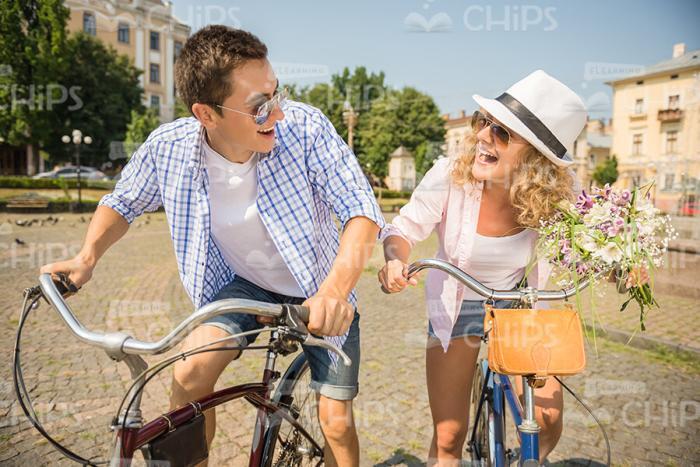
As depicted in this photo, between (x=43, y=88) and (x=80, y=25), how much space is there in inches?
700

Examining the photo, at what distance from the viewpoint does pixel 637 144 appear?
49.0 meters

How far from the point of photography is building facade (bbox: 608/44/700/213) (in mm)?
44281

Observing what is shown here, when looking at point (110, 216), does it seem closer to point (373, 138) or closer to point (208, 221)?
point (208, 221)

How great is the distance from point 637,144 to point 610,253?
54770 mm

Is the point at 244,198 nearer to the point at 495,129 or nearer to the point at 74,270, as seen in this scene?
the point at 74,270

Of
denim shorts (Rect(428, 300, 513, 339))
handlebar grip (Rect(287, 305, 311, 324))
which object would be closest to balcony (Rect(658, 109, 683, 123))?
denim shorts (Rect(428, 300, 513, 339))

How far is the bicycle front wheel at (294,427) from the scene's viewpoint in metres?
1.98

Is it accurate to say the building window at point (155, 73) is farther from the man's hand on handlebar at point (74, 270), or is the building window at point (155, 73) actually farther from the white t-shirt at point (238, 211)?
the man's hand on handlebar at point (74, 270)

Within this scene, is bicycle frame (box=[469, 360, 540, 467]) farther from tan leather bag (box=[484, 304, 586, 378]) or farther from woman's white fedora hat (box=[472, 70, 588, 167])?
woman's white fedora hat (box=[472, 70, 588, 167])

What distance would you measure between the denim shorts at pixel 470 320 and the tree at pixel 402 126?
4851cm

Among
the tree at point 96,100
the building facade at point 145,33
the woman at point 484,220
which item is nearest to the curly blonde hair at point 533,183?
the woman at point 484,220

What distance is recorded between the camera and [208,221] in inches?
75.9

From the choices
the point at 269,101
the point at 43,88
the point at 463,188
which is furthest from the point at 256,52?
the point at 43,88

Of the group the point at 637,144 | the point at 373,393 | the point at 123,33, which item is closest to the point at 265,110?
the point at 373,393
